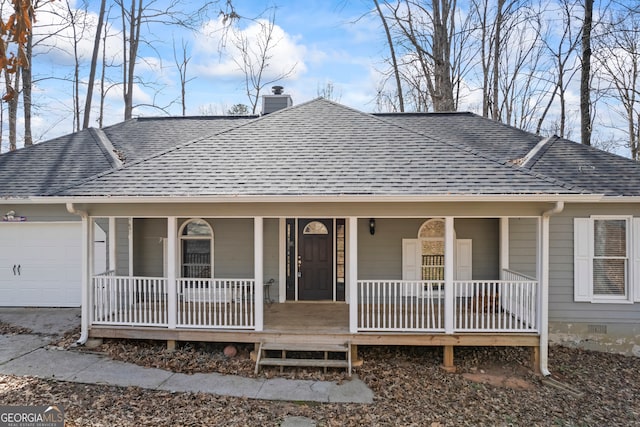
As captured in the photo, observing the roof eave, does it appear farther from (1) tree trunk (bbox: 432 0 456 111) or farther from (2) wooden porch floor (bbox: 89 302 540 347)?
(1) tree trunk (bbox: 432 0 456 111)

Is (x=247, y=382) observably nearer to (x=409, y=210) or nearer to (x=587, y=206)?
(x=409, y=210)

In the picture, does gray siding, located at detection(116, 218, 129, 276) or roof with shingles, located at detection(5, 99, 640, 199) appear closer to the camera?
roof with shingles, located at detection(5, 99, 640, 199)

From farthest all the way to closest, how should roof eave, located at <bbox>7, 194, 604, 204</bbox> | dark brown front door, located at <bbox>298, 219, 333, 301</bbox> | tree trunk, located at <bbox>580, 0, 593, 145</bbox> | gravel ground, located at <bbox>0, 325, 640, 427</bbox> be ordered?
1. tree trunk, located at <bbox>580, 0, 593, 145</bbox>
2. dark brown front door, located at <bbox>298, 219, 333, 301</bbox>
3. roof eave, located at <bbox>7, 194, 604, 204</bbox>
4. gravel ground, located at <bbox>0, 325, 640, 427</bbox>

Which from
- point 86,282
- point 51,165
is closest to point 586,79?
point 86,282

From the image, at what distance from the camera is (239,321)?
267 inches

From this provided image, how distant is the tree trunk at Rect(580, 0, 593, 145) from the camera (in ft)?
37.2

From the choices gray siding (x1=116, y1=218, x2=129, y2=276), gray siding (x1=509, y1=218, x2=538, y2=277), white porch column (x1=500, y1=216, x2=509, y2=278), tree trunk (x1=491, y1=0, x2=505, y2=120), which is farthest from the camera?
tree trunk (x1=491, y1=0, x2=505, y2=120)

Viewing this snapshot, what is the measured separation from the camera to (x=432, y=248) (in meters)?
7.96

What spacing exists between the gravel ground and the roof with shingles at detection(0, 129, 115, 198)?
3.74m

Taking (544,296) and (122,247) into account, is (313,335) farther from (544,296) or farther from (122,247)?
(122,247)

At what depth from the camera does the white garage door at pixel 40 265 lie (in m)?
8.69

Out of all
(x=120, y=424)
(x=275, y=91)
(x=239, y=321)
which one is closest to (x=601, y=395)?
(x=239, y=321)

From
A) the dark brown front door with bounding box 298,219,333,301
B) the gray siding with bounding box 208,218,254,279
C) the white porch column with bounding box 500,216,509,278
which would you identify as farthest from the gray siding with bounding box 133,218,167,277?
the white porch column with bounding box 500,216,509,278

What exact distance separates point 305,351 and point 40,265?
676 centimetres
